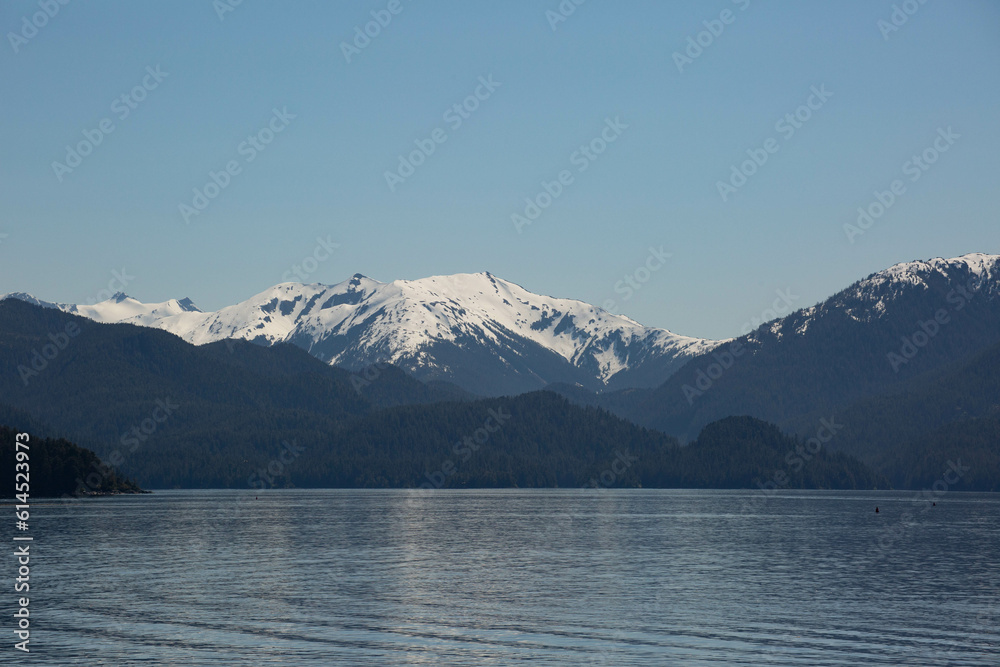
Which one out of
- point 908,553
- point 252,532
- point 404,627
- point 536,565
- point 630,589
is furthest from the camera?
point 252,532

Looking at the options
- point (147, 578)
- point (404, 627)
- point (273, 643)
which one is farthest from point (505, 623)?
point (147, 578)

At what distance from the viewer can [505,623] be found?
85375mm

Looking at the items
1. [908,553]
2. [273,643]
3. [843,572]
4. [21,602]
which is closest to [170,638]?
[273,643]

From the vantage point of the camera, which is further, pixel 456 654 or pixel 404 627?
pixel 404 627

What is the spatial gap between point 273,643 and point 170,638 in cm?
772

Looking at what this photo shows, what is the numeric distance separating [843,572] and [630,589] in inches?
1188

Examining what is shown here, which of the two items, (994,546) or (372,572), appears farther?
(994,546)

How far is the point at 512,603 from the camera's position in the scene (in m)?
96.6

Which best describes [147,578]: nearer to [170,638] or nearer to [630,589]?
[170,638]

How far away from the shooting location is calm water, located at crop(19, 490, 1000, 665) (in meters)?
73.4

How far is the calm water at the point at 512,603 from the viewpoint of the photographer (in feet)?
241

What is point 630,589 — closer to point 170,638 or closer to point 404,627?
point 404,627

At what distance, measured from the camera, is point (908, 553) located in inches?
5901

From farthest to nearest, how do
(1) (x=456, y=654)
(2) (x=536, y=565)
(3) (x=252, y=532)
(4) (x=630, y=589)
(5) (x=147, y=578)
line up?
1. (3) (x=252, y=532)
2. (2) (x=536, y=565)
3. (5) (x=147, y=578)
4. (4) (x=630, y=589)
5. (1) (x=456, y=654)
